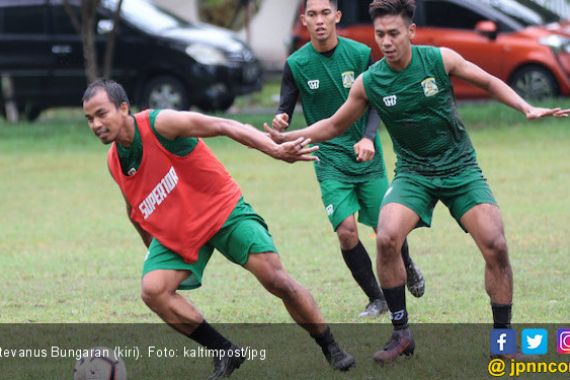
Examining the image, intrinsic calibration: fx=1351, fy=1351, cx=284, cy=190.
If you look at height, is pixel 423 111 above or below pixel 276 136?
above

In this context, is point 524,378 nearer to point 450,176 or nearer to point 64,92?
point 450,176

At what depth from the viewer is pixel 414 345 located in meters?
7.79

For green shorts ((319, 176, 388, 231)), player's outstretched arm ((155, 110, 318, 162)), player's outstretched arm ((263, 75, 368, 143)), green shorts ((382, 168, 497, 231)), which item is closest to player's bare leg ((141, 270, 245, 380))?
player's outstretched arm ((155, 110, 318, 162))

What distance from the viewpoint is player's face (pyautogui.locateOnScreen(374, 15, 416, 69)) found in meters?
7.59

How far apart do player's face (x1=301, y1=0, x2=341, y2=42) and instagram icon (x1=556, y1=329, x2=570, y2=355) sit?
8.81 feet

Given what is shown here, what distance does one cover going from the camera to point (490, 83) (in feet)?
24.8

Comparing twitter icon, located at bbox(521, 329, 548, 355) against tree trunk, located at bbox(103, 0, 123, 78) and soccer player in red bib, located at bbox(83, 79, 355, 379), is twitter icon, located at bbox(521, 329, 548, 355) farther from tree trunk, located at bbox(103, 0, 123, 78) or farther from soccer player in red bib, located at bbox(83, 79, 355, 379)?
tree trunk, located at bbox(103, 0, 123, 78)

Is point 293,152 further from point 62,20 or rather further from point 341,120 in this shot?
point 62,20

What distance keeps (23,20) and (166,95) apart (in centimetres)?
314

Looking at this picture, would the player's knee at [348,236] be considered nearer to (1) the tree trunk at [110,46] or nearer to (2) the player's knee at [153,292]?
(2) the player's knee at [153,292]

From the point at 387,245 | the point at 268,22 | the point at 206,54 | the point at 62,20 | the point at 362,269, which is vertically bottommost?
the point at 268,22

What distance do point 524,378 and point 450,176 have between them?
1260mm

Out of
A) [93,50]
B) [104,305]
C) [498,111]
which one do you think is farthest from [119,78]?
[104,305]

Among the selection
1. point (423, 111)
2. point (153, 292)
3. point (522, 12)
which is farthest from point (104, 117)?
point (522, 12)
